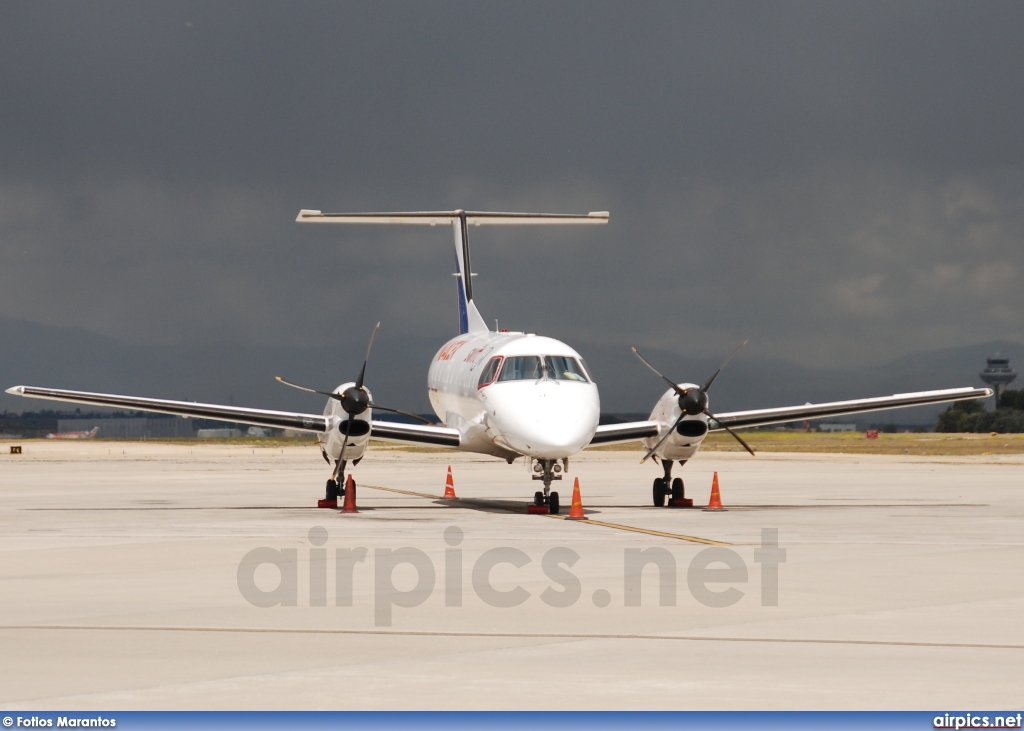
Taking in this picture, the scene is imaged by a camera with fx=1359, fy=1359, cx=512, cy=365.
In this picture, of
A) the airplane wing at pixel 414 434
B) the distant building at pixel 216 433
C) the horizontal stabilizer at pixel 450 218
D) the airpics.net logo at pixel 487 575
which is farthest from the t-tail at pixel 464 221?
the distant building at pixel 216 433

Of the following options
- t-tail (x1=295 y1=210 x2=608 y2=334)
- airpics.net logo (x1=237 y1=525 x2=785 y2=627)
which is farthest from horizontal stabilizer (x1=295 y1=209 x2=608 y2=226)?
airpics.net logo (x1=237 y1=525 x2=785 y2=627)

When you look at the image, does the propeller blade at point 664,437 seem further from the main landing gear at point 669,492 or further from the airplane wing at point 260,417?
the airplane wing at point 260,417

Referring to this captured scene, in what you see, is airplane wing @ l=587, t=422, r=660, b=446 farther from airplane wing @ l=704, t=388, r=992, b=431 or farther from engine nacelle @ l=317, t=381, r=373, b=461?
engine nacelle @ l=317, t=381, r=373, b=461

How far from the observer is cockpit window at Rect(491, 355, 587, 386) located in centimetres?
2341

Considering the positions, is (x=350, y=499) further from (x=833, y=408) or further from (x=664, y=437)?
(x=833, y=408)

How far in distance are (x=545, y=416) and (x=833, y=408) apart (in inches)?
280

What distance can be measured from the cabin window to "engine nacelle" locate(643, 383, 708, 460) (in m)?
3.42

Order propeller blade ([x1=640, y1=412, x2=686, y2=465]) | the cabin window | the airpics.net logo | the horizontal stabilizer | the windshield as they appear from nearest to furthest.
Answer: the airpics.net logo
the windshield
the cabin window
propeller blade ([x1=640, y1=412, x2=686, y2=465])
the horizontal stabilizer

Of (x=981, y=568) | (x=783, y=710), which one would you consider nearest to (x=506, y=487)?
(x=981, y=568)

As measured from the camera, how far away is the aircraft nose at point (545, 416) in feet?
71.5

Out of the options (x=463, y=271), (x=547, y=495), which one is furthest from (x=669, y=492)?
(x=463, y=271)

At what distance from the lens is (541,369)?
23.4 metres

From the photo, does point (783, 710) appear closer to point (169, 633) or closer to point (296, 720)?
point (296, 720)

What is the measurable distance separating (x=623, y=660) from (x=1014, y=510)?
16379 millimetres
